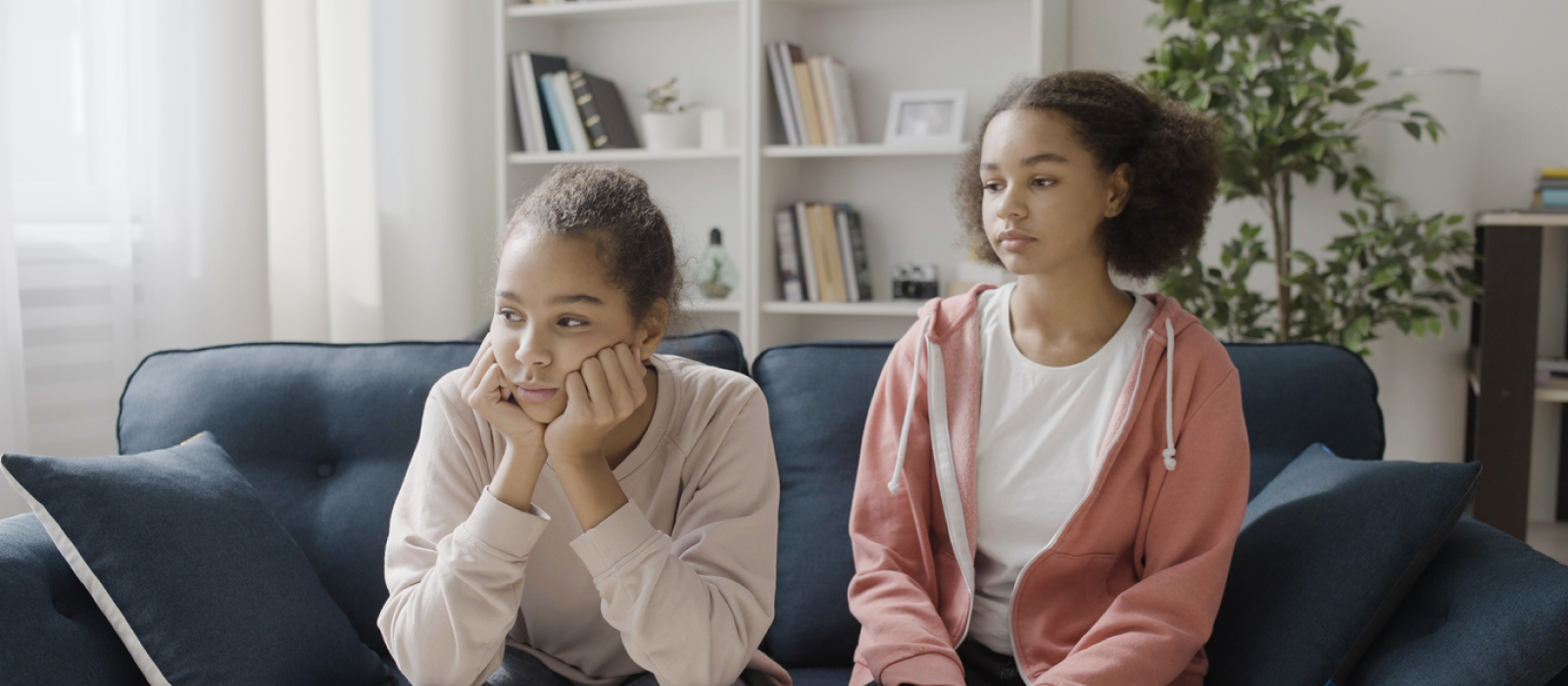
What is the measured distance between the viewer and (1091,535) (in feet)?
4.47

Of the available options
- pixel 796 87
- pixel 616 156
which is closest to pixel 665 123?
pixel 616 156

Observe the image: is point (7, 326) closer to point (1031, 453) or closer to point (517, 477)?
point (517, 477)

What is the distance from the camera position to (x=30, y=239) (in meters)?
1.94

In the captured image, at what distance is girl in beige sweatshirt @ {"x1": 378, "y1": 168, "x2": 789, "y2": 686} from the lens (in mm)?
1115

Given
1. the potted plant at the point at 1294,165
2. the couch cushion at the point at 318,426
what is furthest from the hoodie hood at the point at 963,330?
the potted plant at the point at 1294,165

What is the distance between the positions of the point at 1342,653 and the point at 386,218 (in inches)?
94.8

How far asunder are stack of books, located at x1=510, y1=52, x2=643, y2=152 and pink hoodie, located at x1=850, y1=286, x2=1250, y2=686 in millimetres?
1905

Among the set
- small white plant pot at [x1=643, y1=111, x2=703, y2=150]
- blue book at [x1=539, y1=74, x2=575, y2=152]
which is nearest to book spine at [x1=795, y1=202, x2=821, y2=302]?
small white plant pot at [x1=643, y1=111, x2=703, y2=150]

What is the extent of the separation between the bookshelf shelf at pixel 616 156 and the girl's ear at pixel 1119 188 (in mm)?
1625

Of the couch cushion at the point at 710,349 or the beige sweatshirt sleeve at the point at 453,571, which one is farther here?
the couch cushion at the point at 710,349

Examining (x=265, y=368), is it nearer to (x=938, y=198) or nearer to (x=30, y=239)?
(x=30, y=239)

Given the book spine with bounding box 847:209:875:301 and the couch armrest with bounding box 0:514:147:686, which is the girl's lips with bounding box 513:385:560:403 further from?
the book spine with bounding box 847:209:875:301

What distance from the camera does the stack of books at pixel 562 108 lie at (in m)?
3.15

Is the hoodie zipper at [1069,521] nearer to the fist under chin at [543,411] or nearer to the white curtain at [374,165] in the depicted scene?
the fist under chin at [543,411]
